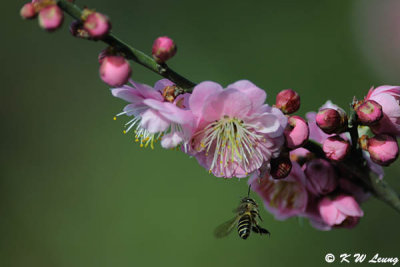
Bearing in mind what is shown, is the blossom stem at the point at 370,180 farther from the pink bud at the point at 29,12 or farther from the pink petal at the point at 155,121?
the pink bud at the point at 29,12

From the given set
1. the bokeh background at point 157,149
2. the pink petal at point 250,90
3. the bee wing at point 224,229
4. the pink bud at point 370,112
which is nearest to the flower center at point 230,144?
→ the pink petal at point 250,90

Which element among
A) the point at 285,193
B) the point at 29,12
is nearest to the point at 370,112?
the point at 285,193

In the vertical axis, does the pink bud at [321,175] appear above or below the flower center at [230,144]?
above

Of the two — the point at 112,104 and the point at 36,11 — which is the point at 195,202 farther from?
the point at 36,11

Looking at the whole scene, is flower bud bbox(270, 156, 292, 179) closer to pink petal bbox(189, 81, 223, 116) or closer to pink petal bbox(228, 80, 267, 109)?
pink petal bbox(228, 80, 267, 109)

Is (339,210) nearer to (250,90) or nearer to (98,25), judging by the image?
(250,90)

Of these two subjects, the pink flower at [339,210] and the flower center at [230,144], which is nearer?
the flower center at [230,144]
